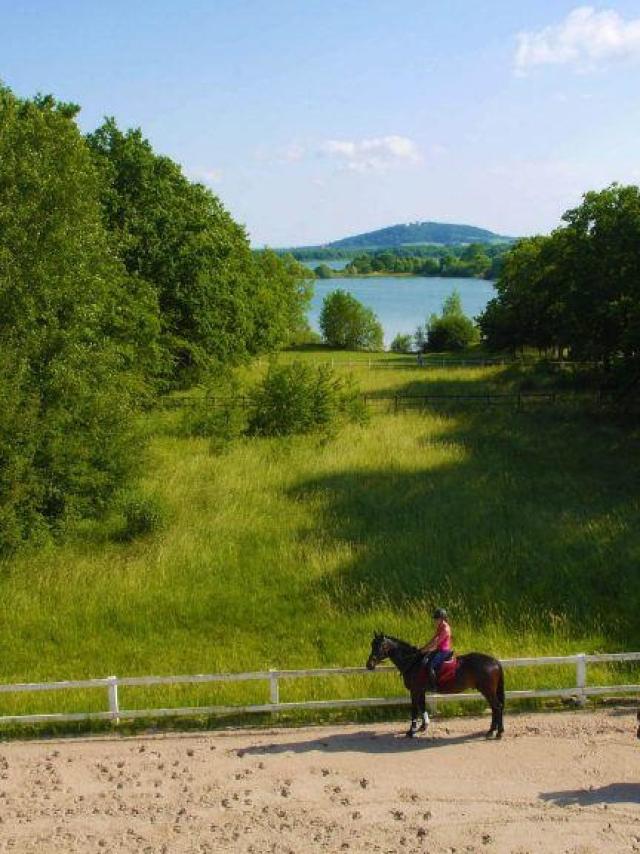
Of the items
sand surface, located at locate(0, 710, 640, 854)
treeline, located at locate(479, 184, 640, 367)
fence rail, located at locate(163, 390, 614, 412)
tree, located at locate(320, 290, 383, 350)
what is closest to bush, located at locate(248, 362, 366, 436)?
fence rail, located at locate(163, 390, 614, 412)

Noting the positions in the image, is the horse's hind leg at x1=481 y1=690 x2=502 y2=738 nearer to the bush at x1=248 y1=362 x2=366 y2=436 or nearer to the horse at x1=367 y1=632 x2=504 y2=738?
the horse at x1=367 y1=632 x2=504 y2=738

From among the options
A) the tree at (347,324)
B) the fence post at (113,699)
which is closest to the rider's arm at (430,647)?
the fence post at (113,699)

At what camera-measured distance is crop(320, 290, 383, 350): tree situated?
95.3m

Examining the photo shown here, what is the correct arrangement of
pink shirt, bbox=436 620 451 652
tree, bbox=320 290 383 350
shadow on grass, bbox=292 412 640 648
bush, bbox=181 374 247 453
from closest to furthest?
pink shirt, bbox=436 620 451 652, shadow on grass, bbox=292 412 640 648, bush, bbox=181 374 247 453, tree, bbox=320 290 383 350

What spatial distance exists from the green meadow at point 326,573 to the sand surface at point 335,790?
1.58 m

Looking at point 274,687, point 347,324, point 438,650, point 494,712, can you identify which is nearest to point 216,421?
point 274,687

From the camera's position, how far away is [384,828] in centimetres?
916

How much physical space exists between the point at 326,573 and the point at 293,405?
16.3m

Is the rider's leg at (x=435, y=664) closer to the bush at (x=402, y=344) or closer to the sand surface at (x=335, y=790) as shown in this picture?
the sand surface at (x=335, y=790)

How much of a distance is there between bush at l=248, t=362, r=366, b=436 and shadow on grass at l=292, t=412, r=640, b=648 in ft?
17.6

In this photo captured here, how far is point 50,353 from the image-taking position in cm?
2027

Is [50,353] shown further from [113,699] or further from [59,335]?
[113,699]

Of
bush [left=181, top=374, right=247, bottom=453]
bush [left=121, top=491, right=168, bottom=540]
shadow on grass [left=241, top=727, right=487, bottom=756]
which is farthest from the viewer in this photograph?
bush [left=181, top=374, right=247, bottom=453]

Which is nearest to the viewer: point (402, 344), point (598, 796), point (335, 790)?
point (598, 796)
